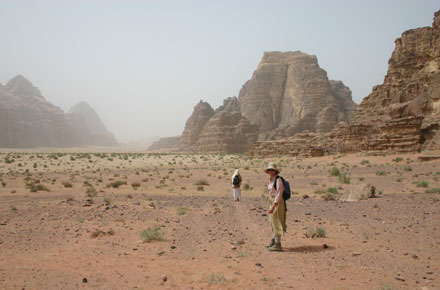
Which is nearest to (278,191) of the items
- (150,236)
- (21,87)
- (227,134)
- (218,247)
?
(218,247)

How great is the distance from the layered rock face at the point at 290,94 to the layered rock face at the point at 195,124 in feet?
49.3

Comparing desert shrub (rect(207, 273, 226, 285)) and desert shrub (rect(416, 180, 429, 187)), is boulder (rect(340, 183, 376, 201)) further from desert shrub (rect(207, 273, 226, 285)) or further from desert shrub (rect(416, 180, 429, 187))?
desert shrub (rect(207, 273, 226, 285))

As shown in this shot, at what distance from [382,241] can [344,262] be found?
69.1 inches

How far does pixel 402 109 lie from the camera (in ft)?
131

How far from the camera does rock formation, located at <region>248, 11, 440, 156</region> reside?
112ft

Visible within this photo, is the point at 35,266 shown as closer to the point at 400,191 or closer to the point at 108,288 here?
the point at 108,288

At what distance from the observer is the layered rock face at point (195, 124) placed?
Result: 106688 mm

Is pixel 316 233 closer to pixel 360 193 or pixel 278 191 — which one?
pixel 278 191

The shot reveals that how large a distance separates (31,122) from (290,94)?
122553 millimetres

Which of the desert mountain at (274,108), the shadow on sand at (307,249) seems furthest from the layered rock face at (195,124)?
the shadow on sand at (307,249)

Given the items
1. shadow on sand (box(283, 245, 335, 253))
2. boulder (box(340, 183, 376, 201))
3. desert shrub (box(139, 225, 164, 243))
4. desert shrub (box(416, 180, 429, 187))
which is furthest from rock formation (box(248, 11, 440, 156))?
desert shrub (box(139, 225, 164, 243))

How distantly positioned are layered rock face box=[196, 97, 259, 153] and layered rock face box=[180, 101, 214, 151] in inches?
371

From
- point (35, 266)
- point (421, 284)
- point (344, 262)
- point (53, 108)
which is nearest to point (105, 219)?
point (35, 266)

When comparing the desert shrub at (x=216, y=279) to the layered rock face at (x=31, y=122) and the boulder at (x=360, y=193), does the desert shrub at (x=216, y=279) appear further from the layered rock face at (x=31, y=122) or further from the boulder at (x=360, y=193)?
the layered rock face at (x=31, y=122)
